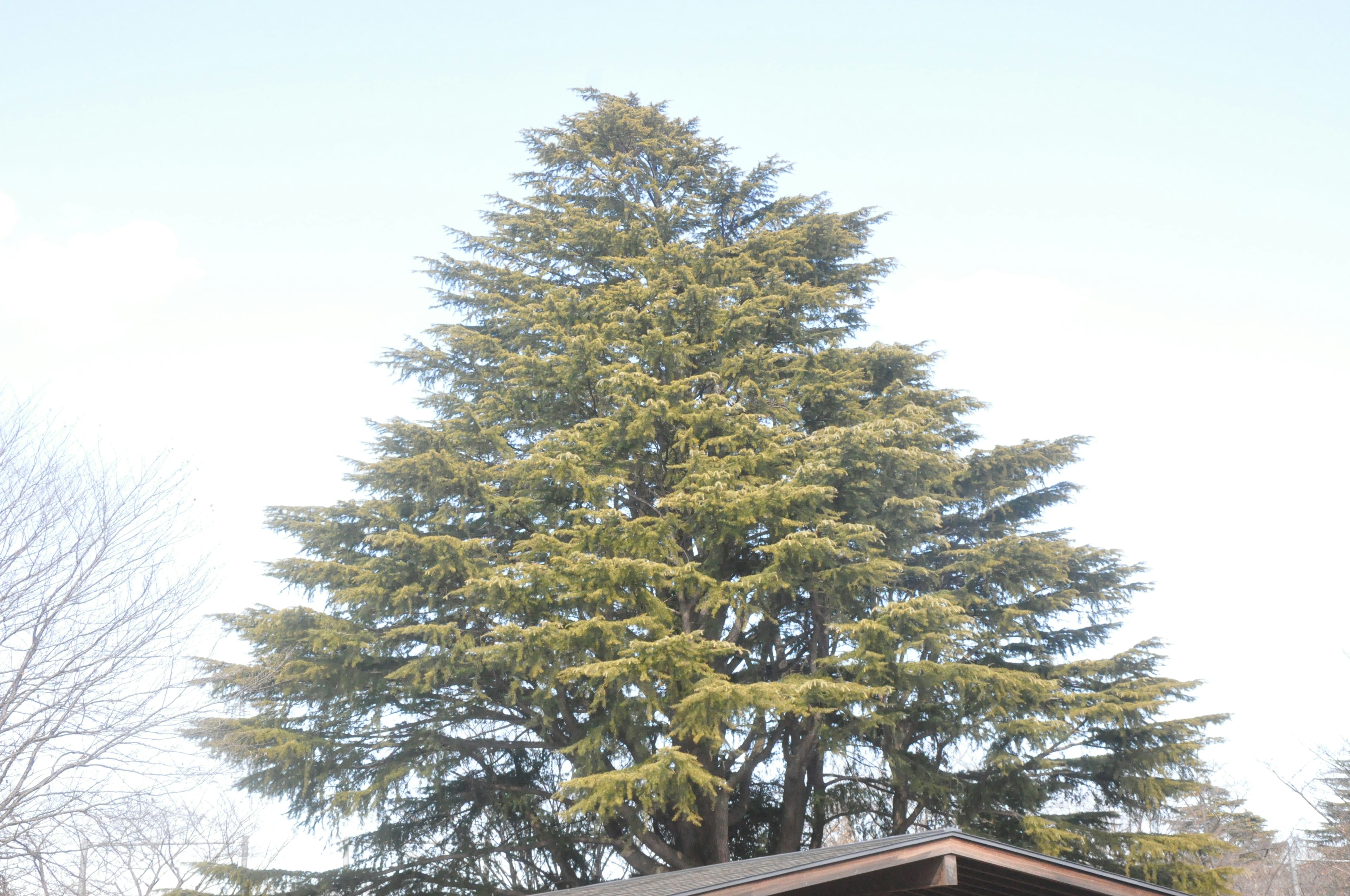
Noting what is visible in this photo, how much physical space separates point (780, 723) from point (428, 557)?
5.14 meters

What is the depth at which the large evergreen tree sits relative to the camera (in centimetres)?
1077

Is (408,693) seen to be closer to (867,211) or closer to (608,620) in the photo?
(608,620)

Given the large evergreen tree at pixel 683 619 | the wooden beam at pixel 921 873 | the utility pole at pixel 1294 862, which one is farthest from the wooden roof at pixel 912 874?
the utility pole at pixel 1294 862

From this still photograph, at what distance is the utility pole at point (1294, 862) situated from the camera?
25.5m

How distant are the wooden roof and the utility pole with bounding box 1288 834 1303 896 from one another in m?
24.4

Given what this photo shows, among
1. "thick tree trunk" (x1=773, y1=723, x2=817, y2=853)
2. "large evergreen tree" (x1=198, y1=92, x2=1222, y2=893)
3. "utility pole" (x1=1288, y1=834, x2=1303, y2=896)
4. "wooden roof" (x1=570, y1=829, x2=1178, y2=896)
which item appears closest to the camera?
"wooden roof" (x1=570, y1=829, x2=1178, y2=896)

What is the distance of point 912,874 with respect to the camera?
6.23 m

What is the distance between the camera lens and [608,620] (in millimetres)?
11008

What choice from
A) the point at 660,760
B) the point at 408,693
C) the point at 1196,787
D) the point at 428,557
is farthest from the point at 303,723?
the point at 1196,787

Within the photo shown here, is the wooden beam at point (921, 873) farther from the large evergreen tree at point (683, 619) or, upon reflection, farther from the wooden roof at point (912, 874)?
the large evergreen tree at point (683, 619)

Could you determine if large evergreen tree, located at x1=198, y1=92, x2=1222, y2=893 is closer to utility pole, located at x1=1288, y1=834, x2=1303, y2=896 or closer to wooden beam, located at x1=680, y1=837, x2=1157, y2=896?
wooden beam, located at x1=680, y1=837, x2=1157, y2=896

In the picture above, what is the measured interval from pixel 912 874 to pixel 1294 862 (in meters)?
27.9

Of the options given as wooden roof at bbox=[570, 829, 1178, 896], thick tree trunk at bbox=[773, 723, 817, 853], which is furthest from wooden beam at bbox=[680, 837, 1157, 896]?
thick tree trunk at bbox=[773, 723, 817, 853]

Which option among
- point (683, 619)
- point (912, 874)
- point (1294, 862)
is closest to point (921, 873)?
point (912, 874)
